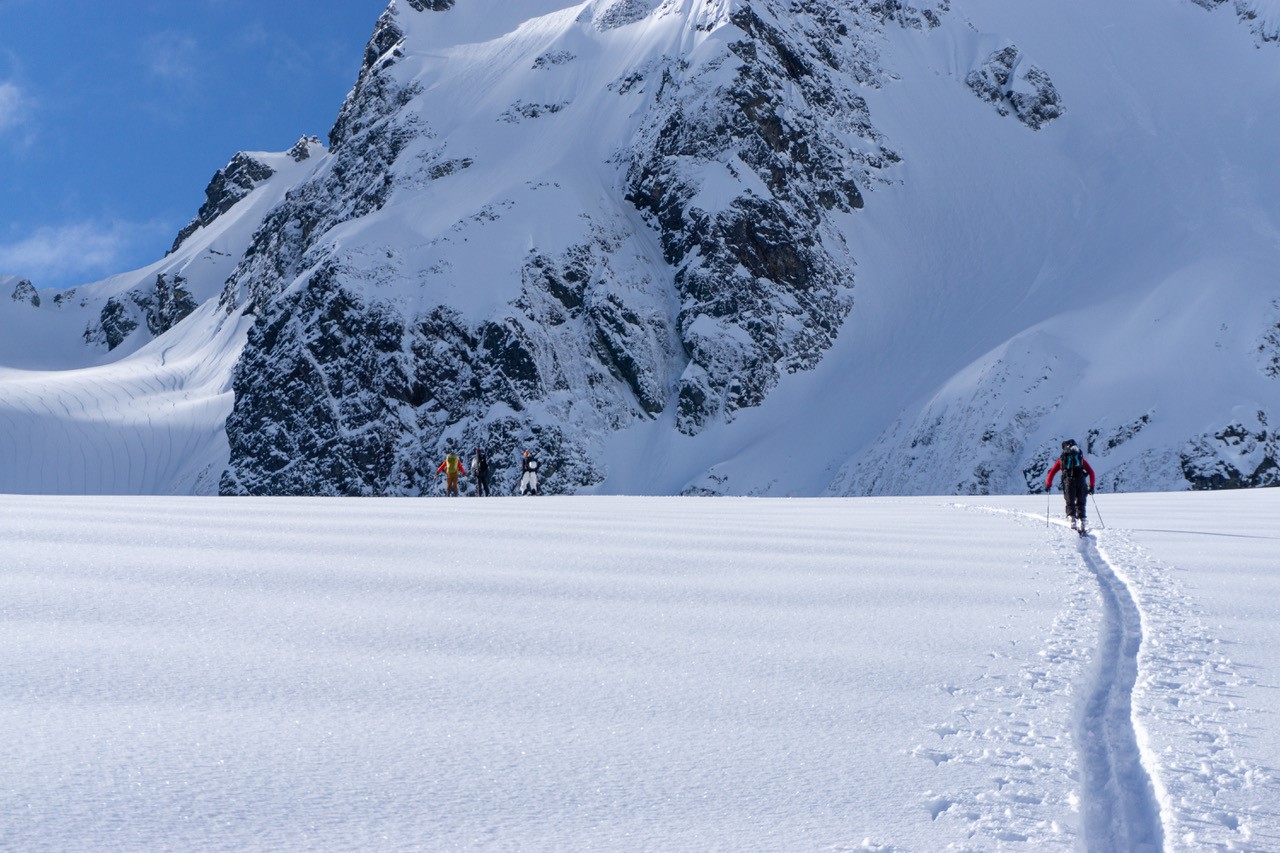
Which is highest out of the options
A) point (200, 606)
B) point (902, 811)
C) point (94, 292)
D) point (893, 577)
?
point (94, 292)

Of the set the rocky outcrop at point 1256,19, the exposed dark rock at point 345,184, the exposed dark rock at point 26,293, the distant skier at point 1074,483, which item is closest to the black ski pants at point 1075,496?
the distant skier at point 1074,483

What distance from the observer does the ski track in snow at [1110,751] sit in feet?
12.2

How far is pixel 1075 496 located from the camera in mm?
15555

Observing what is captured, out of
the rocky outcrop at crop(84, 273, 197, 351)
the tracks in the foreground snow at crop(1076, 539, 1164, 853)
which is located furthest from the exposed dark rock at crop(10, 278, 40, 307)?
the tracks in the foreground snow at crop(1076, 539, 1164, 853)

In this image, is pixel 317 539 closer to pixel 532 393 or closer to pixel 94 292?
pixel 532 393

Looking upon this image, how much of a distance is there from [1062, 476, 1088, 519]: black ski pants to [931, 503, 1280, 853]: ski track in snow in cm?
871

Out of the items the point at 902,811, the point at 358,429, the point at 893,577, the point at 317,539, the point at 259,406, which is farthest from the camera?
the point at 259,406

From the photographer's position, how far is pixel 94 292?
192m

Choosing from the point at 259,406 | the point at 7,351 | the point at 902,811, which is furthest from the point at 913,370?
the point at 7,351

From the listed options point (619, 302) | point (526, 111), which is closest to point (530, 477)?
point (619, 302)

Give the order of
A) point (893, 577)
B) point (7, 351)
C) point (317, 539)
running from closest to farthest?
point (893, 577) → point (317, 539) → point (7, 351)

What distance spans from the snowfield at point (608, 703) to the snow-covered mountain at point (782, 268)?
2261 inches

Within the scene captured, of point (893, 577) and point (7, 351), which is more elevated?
point (7, 351)

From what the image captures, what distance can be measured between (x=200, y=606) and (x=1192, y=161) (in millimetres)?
99898
